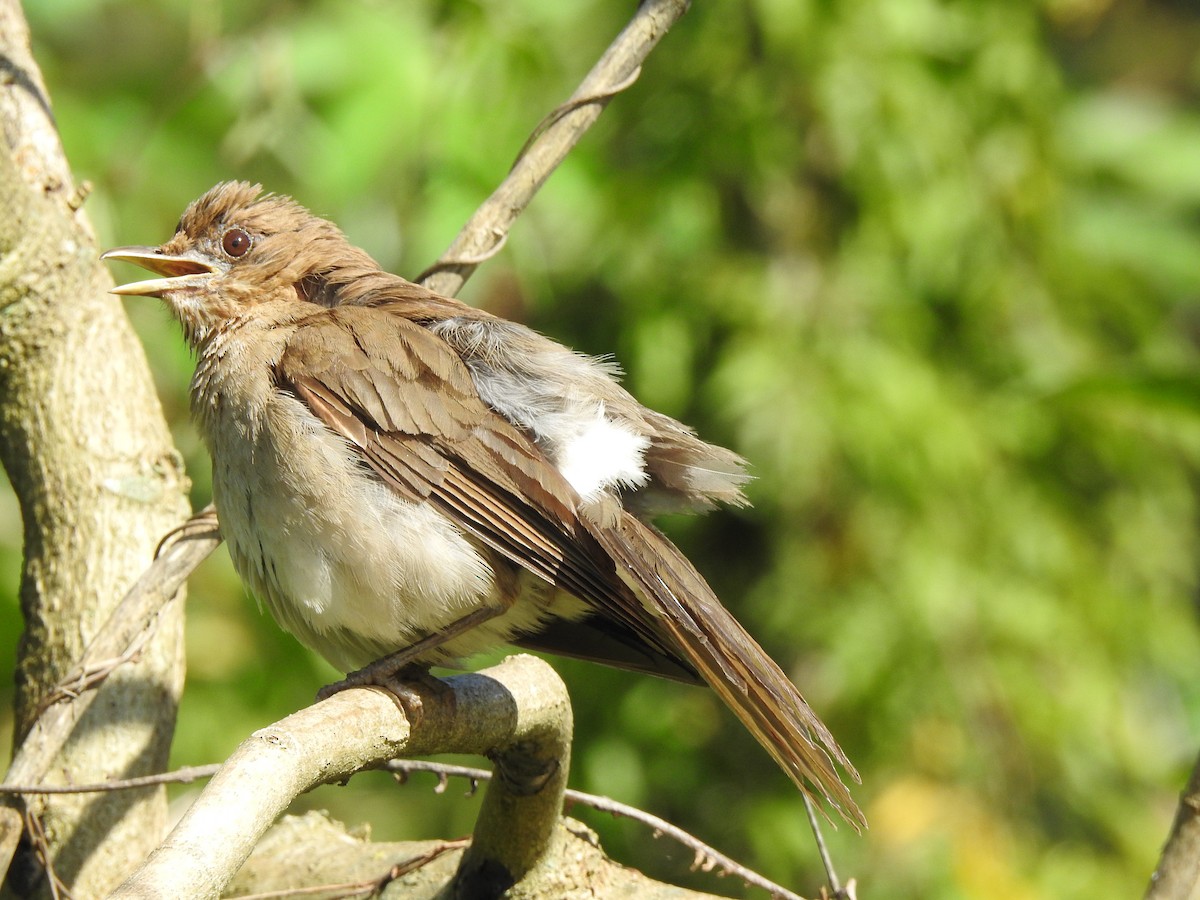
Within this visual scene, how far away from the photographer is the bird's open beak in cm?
348

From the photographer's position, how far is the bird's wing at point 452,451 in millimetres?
2971

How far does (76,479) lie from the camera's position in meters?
3.39

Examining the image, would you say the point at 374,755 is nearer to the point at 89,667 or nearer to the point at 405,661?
the point at 405,661

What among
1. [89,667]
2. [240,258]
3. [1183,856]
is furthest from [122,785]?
[1183,856]

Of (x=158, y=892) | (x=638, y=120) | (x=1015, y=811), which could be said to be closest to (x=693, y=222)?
(x=638, y=120)

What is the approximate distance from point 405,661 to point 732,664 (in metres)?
0.74

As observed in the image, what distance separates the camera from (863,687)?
4859 millimetres

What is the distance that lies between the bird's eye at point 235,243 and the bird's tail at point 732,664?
1416 millimetres

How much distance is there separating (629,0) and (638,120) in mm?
520

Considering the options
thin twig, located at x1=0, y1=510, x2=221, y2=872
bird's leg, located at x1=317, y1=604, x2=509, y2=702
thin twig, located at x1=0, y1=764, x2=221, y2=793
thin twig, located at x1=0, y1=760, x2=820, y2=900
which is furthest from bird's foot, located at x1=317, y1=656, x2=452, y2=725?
thin twig, located at x1=0, y1=510, x2=221, y2=872

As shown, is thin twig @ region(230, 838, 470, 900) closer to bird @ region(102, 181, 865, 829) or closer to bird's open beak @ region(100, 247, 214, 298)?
bird @ region(102, 181, 865, 829)

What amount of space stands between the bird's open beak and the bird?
5 centimetres

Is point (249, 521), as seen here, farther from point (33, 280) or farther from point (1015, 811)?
point (1015, 811)

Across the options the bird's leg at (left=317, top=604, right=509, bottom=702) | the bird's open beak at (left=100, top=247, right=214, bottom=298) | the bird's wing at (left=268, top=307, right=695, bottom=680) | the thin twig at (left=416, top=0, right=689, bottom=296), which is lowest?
the bird's leg at (left=317, top=604, right=509, bottom=702)
